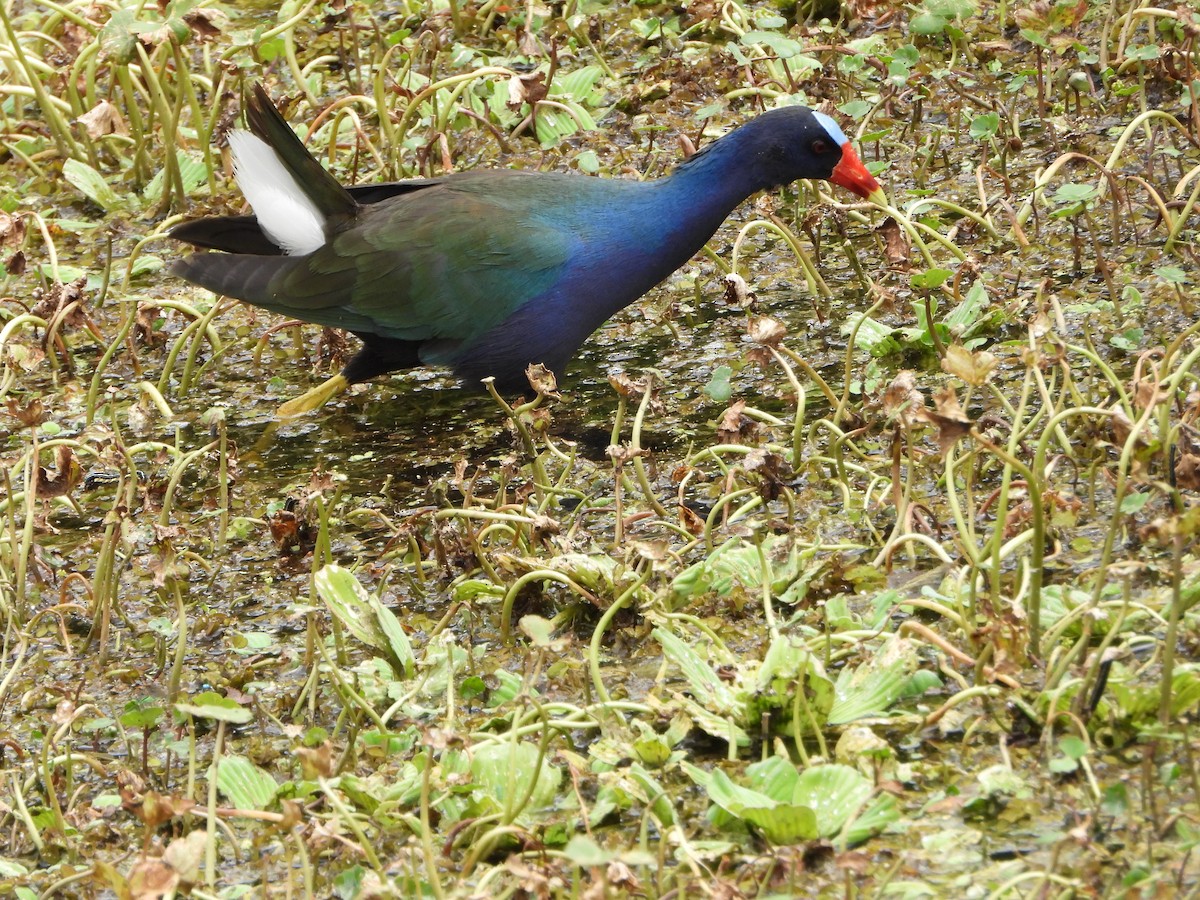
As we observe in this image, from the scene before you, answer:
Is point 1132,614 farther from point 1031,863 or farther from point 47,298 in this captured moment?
point 47,298

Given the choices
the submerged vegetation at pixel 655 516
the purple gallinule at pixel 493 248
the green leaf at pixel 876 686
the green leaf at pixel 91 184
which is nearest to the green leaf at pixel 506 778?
the submerged vegetation at pixel 655 516

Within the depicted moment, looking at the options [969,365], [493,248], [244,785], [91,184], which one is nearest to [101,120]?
[91,184]

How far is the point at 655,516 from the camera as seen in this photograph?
3.00 m

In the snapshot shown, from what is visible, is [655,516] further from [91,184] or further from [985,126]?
[91,184]

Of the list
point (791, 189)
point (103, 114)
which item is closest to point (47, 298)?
point (103, 114)

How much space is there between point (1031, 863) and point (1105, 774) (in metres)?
0.21

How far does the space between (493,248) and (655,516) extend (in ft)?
2.96

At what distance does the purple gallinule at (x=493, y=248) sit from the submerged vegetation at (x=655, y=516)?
186 mm

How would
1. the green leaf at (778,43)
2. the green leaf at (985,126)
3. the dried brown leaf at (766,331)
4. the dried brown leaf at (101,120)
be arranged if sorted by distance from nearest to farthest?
1. the dried brown leaf at (766,331)
2. the green leaf at (985,126)
3. the green leaf at (778,43)
4. the dried brown leaf at (101,120)

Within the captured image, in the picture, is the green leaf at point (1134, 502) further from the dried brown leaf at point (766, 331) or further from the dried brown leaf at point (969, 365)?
the dried brown leaf at point (766, 331)

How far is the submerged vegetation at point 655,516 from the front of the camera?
2.19m

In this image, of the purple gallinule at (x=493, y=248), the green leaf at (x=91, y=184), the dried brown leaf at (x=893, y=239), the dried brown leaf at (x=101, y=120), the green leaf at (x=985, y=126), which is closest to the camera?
the dried brown leaf at (x=893, y=239)

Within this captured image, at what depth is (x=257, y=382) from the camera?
13.3 ft

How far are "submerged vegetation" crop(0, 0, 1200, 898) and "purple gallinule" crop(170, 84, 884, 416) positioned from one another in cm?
19
